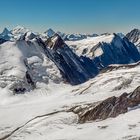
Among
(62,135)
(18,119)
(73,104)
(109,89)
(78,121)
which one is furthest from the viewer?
(109,89)

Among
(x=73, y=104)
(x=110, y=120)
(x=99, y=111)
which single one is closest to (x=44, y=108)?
(x=73, y=104)

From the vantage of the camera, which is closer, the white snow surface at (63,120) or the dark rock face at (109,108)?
the white snow surface at (63,120)

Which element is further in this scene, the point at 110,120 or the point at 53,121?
the point at 53,121

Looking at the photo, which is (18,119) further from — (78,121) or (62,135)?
(62,135)

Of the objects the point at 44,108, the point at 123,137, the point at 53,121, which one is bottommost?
the point at 123,137

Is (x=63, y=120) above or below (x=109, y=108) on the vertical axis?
above

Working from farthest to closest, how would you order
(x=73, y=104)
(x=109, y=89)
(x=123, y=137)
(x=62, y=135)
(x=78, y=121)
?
1. (x=109, y=89)
2. (x=73, y=104)
3. (x=78, y=121)
4. (x=62, y=135)
5. (x=123, y=137)

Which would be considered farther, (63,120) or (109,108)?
(63,120)

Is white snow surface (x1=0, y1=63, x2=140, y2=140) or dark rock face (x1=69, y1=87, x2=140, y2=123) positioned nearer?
white snow surface (x1=0, y1=63, x2=140, y2=140)
